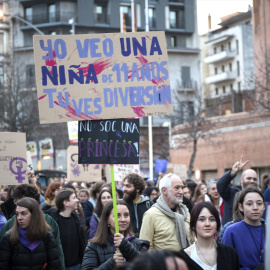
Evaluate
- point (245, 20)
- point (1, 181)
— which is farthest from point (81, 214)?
point (245, 20)

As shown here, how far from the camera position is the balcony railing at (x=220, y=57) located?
81.3 meters

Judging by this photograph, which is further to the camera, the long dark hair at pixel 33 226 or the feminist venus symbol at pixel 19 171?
the feminist venus symbol at pixel 19 171

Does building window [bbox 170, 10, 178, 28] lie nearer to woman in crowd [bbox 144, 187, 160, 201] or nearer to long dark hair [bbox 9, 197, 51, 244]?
woman in crowd [bbox 144, 187, 160, 201]

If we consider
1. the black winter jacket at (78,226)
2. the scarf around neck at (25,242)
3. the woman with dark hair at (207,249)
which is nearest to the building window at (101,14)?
the black winter jacket at (78,226)

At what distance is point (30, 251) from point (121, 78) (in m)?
2.04

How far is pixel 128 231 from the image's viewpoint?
6.86 m

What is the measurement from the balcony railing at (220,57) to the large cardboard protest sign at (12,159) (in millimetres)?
70643

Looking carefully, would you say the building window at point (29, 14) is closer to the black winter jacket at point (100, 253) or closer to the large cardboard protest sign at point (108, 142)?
the large cardboard protest sign at point (108, 142)

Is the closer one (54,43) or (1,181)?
(54,43)

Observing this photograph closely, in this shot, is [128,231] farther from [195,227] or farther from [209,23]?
[209,23]

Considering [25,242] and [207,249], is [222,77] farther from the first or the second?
[207,249]

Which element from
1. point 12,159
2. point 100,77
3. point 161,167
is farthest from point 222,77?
point 100,77

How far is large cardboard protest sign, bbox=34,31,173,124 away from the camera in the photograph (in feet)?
23.5

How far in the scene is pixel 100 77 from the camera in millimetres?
7238
